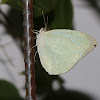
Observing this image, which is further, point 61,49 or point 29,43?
point 61,49

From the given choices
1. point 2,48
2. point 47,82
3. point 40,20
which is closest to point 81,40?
point 40,20

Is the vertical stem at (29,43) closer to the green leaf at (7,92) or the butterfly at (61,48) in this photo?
the butterfly at (61,48)

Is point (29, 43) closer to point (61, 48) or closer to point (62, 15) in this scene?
point (61, 48)

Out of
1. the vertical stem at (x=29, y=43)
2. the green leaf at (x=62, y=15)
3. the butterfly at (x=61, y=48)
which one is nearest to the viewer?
the vertical stem at (x=29, y=43)

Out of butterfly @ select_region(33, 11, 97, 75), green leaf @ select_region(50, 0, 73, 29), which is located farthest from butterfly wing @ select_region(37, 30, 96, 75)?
green leaf @ select_region(50, 0, 73, 29)

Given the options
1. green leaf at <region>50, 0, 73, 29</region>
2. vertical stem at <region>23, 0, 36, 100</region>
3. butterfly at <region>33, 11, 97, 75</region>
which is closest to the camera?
vertical stem at <region>23, 0, 36, 100</region>

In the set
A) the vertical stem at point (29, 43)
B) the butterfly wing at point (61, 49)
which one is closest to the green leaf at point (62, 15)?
the butterfly wing at point (61, 49)

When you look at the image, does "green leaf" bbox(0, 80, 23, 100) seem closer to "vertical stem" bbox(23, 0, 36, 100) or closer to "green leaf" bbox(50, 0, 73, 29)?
"green leaf" bbox(50, 0, 73, 29)

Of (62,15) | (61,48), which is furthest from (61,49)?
(62,15)

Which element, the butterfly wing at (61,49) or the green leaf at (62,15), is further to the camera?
the green leaf at (62,15)
